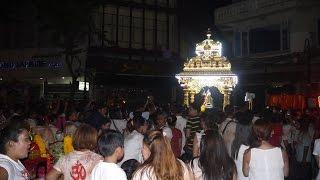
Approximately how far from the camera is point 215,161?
206 inches

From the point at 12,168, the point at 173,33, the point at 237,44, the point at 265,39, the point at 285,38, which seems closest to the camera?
the point at 12,168

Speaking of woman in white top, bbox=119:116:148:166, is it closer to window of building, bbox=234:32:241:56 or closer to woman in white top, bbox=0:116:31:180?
woman in white top, bbox=0:116:31:180

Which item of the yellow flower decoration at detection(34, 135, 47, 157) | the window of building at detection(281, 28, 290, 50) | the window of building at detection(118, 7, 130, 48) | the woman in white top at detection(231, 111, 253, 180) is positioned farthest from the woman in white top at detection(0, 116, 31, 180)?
the window of building at detection(118, 7, 130, 48)

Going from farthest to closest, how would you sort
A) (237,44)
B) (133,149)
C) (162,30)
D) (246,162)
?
(162,30) → (237,44) → (133,149) → (246,162)

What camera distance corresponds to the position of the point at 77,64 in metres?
28.1

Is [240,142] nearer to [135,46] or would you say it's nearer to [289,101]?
[289,101]

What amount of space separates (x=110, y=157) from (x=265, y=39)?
74.8 feet

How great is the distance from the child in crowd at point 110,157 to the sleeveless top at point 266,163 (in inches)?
90.3

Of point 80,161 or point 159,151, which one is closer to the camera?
point 159,151

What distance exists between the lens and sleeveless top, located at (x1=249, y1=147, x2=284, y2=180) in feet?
19.5

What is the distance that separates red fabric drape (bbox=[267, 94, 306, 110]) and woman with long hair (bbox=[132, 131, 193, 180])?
55.0 feet

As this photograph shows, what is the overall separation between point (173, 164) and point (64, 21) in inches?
955

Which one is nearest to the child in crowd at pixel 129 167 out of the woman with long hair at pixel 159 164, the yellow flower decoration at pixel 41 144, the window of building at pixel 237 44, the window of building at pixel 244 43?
the woman with long hair at pixel 159 164

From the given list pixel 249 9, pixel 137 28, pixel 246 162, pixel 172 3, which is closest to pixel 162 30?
pixel 137 28
